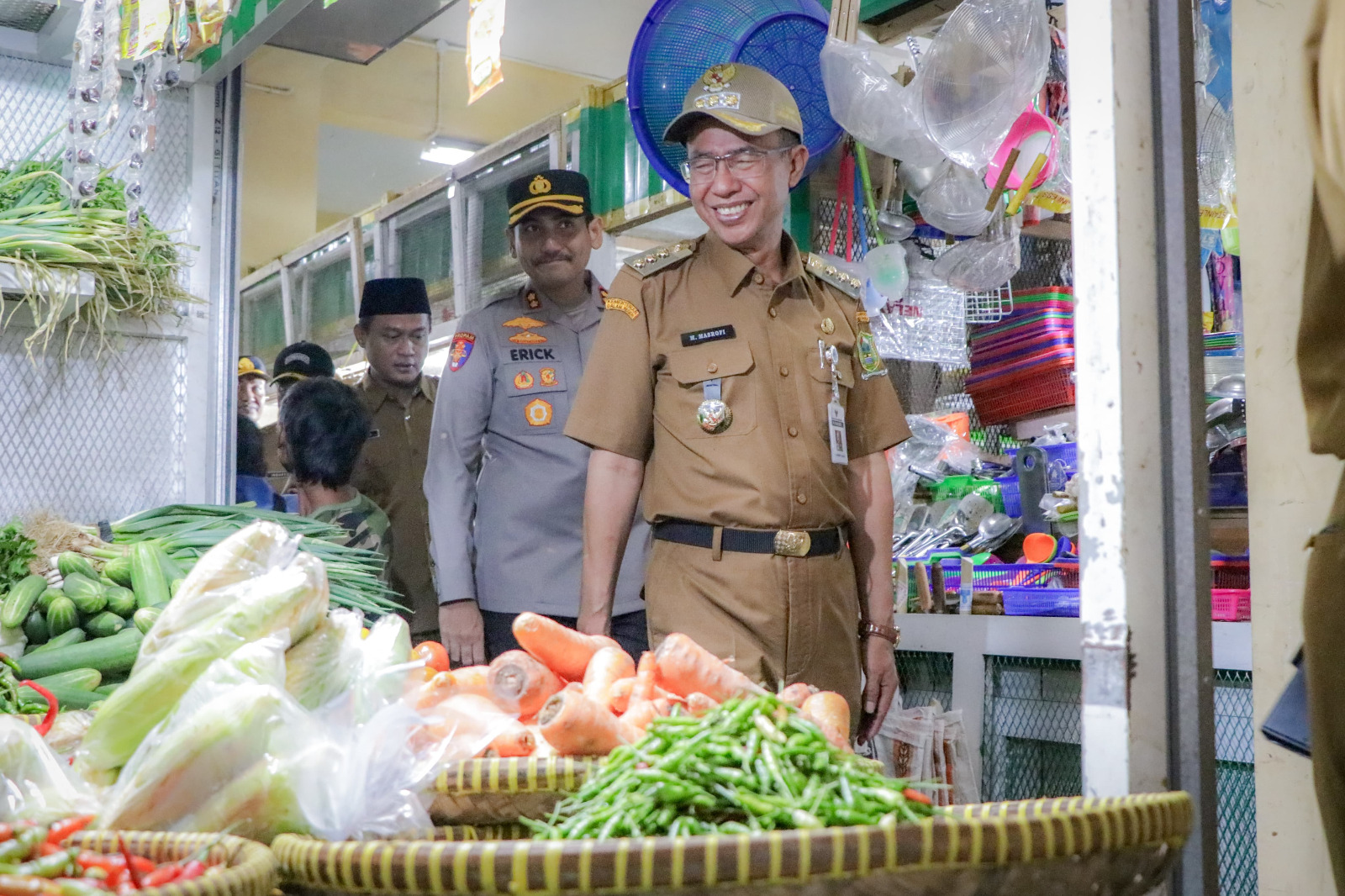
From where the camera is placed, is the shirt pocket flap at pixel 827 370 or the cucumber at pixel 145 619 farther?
the shirt pocket flap at pixel 827 370

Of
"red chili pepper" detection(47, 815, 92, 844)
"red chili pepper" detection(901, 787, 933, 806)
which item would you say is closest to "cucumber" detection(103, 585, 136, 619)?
"red chili pepper" detection(47, 815, 92, 844)

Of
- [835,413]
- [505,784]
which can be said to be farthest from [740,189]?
[505,784]

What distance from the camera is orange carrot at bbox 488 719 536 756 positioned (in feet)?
4.59

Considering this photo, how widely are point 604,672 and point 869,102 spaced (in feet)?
7.00

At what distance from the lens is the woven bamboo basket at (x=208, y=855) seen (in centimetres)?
91

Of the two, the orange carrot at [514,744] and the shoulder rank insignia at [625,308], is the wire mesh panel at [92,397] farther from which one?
the orange carrot at [514,744]

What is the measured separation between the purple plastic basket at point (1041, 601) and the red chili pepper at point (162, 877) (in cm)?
227

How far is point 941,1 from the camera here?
3.67m

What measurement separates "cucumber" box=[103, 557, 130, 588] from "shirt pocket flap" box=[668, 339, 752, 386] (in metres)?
1.17

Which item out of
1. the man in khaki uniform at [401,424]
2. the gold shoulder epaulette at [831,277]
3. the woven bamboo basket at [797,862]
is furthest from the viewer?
the man in khaki uniform at [401,424]

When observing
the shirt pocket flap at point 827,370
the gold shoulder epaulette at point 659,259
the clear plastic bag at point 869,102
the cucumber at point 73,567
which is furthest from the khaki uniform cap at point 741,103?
the cucumber at point 73,567

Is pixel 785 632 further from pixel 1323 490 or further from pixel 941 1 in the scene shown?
pixel 941 1

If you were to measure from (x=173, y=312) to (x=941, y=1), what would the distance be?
2284mm

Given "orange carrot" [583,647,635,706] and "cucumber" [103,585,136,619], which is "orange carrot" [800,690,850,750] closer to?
"orange carrot" [583,647,635,706]
